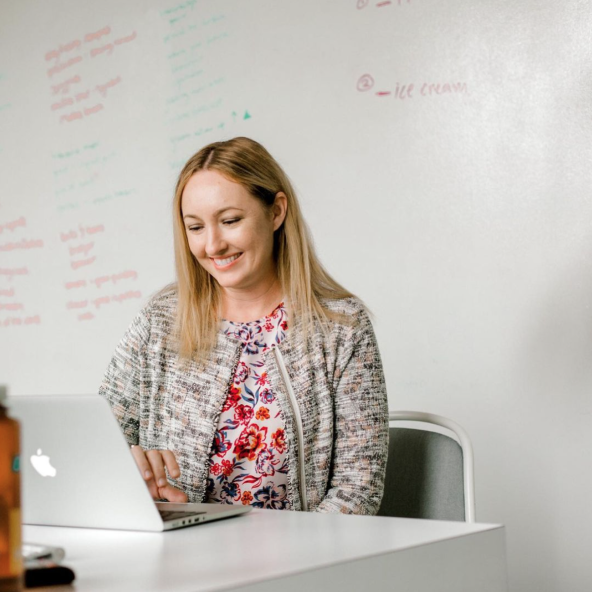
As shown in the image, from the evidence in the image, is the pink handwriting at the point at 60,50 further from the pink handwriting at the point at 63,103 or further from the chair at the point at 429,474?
the chair at the point at 429,474

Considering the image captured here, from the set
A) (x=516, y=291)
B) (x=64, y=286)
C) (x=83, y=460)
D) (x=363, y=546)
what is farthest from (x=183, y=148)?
(x=363, y=546)

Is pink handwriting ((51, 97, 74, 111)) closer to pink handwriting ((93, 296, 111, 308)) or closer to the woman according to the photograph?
pink handwriting ((93, 296, 111, 308))

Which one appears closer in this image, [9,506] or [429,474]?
[9,506]

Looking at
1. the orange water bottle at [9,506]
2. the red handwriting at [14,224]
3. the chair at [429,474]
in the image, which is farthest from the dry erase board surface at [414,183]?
the orange water bottle at [9,506]

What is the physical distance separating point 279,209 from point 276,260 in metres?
0.11

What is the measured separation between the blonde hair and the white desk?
0.64 metres

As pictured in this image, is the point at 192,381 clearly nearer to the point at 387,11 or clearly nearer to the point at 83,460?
the point at 83,460

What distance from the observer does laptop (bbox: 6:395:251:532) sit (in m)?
0.99

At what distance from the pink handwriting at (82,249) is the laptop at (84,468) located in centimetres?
199

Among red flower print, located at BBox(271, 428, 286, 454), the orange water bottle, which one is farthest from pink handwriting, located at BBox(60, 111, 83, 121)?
the orange water bottle

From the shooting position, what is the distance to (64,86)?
3119 mm

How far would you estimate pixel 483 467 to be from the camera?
2061 millimetres

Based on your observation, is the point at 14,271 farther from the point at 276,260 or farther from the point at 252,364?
the point at 252,364

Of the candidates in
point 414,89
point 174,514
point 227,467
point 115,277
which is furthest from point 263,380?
point 115,277
